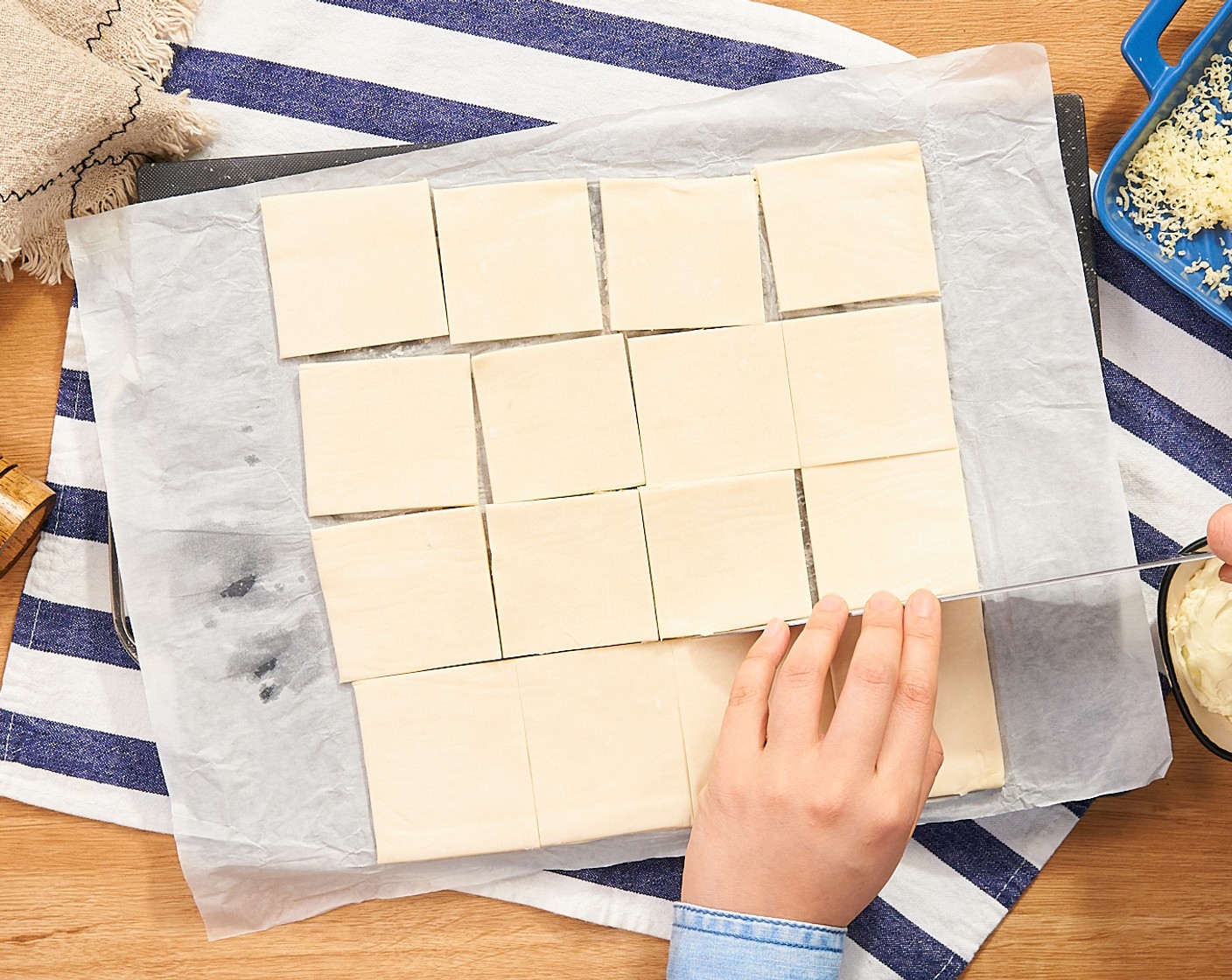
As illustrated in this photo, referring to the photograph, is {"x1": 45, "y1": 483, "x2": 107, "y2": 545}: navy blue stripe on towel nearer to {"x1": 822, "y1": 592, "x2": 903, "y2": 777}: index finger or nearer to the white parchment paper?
the white parchment paper

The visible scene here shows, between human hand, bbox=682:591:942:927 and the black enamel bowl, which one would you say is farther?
the black enamel bowl

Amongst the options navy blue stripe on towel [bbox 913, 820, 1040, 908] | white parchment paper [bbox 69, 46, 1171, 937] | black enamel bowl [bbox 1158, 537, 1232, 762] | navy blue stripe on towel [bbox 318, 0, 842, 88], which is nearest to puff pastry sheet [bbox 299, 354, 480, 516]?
white parchment paper [bbox 69, 46, 1171, 937]

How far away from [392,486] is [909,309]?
0.62 meters

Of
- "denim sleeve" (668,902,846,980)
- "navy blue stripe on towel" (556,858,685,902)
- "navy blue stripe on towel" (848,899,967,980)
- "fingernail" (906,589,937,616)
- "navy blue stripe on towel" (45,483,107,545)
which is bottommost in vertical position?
"navy blue stripe on towel" (848,899,967,980)

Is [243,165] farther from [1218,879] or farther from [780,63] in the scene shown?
[1218,879]

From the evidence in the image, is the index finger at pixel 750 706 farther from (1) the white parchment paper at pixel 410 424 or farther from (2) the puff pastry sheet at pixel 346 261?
(2) the puff pastry sheet at pixel 346 261

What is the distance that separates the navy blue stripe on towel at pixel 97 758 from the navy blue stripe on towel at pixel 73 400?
1.24 feet

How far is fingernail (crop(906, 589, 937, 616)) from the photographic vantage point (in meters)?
0.98

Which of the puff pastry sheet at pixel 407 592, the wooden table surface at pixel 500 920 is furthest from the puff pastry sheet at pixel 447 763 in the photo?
the wooden table surface at pixel 500 920

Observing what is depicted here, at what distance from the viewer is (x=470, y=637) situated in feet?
3.58

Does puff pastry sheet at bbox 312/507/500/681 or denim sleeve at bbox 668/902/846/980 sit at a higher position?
puff pastry sheet at bbox 312/507/500/681

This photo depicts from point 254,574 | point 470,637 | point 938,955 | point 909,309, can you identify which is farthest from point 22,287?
point 938,955

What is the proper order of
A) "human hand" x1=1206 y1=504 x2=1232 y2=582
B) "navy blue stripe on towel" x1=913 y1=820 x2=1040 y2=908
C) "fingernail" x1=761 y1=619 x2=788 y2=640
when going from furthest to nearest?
1. "navy blue stripe on towel" x1=913 y1=820 x2=1040 y2=908
2. "fingernail" x1=761 y1=619 x2=788 y2=640
3. "human hand" x1=1206 y1=504 x2=1232 y2=582

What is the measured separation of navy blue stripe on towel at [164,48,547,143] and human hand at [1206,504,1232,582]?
2.84 feet
